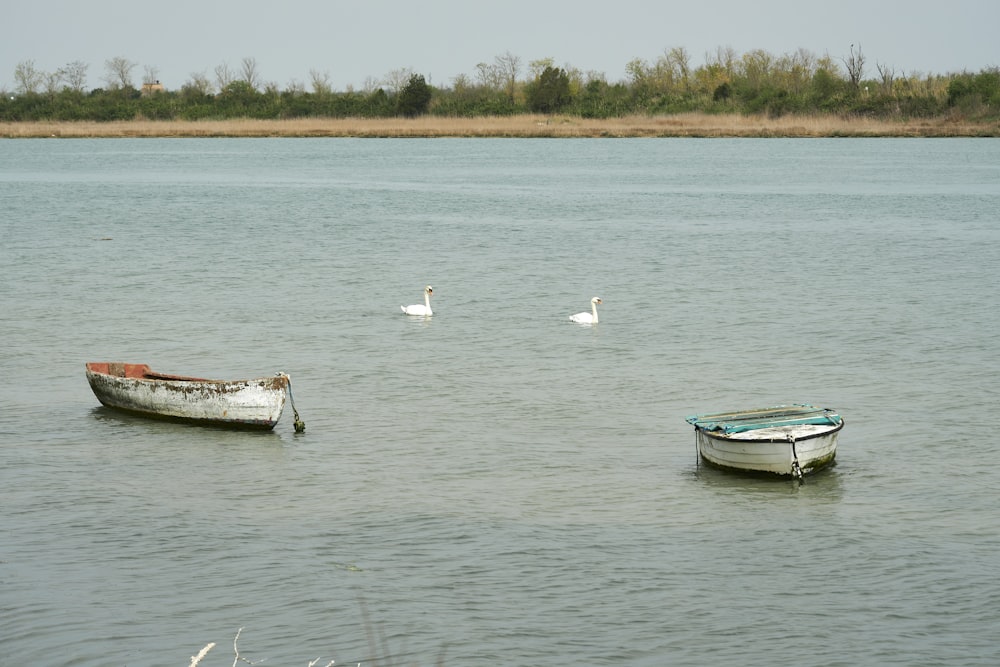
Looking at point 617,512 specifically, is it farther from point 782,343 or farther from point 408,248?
point 408,248

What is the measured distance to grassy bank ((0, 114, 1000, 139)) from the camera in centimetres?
9894

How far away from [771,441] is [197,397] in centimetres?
860

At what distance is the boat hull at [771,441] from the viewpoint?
16.3 meters

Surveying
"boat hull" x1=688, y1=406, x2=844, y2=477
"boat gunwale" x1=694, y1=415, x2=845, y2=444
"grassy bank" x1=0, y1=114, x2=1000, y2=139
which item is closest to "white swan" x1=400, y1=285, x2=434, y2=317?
"boat hull" x1=688, y1=406, x2=844, y2=477

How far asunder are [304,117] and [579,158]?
41777mm

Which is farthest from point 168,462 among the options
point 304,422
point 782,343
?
point 782,343

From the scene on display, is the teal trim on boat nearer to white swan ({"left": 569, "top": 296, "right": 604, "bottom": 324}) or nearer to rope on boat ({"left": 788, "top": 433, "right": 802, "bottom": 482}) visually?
rope on boat ({"left": 788, "top": 433, "right": 802, "bottom": 482})

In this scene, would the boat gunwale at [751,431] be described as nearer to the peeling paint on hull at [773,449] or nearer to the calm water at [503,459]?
the peeling paint on hull at [773,449]

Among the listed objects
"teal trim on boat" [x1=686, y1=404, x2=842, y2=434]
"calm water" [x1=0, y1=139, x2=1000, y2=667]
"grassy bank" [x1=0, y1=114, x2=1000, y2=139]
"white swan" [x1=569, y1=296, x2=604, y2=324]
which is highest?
"grassy bank" [x1=0, y1=114, x2=1000, y2=139]

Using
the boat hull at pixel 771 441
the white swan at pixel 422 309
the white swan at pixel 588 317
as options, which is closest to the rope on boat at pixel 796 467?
the boat hull at pixel 771 441

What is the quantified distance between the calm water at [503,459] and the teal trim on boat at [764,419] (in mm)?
639

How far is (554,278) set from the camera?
118 ft

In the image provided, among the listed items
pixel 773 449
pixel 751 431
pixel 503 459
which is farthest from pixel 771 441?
pixel 503 459

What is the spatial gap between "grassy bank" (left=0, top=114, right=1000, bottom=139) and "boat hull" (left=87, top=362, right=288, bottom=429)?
262 ft
